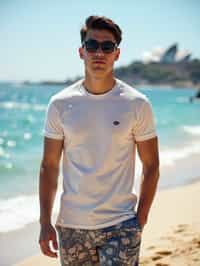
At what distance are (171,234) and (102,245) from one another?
3.41 m

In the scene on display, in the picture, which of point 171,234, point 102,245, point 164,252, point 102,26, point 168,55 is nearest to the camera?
point 102,245

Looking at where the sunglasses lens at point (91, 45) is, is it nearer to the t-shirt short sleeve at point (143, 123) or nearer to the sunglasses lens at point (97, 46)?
the sunglasses lens at point (97, 46)

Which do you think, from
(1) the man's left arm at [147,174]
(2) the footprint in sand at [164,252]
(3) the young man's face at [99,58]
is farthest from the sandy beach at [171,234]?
(3) the young man's face at [99,58]

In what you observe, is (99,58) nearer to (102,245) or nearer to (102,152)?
(102,152)

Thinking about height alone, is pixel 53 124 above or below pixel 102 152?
above

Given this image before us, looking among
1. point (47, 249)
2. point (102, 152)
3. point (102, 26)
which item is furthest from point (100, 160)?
point (102, 26)

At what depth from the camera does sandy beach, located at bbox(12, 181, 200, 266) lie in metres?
4.46

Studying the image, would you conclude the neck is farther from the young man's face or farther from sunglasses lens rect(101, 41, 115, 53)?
sunglasses lens rect(101, 41, 115, 53)

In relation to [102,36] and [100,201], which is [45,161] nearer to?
[100,201]

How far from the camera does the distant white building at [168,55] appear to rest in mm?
134500

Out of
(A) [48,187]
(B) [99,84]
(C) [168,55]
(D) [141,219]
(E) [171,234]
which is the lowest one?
(E) [171,234]

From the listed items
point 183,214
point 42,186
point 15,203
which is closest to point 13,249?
point 15,203

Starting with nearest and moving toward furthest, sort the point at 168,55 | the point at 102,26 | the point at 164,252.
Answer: the point at 102,26 < the point at 164,252 < the point at 168,55

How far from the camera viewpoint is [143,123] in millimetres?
2268
